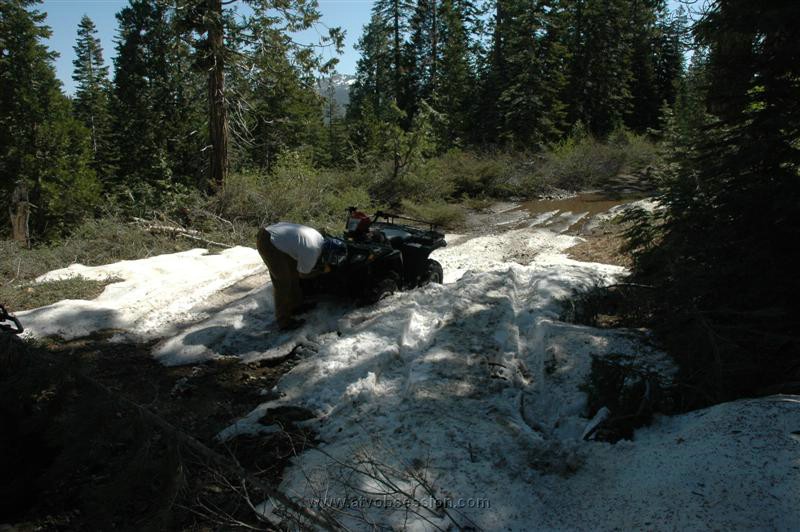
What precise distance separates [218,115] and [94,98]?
2716 cm

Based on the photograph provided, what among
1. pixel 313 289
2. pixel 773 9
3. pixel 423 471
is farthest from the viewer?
pixel 313 289

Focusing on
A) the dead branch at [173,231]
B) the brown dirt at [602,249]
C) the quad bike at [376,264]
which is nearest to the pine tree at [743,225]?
the quad bike at [376,264]

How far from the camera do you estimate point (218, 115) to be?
12.8 metres

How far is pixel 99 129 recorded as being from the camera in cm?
3238

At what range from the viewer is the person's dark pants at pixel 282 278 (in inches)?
224

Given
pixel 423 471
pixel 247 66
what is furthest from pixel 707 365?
pixel 247 66

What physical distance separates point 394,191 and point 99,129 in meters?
25.7

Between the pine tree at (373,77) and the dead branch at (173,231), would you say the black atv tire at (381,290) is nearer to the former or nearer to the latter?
the dead branch at (173,231)

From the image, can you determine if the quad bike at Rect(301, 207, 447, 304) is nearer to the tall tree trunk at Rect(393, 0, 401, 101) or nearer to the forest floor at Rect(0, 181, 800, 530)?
the forest floor at Rect(0, 181, 800, 530)

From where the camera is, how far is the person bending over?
559 centimetres

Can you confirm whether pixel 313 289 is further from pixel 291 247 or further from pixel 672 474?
pixel 672 474

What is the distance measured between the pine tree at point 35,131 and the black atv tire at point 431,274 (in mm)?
16017

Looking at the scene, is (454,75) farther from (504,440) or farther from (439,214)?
(504,440)

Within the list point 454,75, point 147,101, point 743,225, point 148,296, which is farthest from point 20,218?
point 454,75
